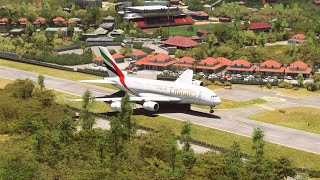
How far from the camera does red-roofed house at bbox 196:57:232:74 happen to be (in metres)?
163

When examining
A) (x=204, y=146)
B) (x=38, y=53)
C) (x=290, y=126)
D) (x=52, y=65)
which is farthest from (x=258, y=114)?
(x=38, y=53)

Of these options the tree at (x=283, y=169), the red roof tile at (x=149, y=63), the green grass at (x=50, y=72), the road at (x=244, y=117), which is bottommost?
the green grass at (x=50, y=72)

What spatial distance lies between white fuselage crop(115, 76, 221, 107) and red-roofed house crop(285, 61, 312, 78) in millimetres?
52649

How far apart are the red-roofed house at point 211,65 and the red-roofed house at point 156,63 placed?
36.3ft

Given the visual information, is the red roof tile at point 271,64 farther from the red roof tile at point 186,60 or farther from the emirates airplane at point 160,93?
the emirates airplane at point 160,93

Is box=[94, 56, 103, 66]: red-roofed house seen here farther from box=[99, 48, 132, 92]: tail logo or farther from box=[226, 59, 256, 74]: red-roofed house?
box=[99, 48, 132, 92]: tail logo

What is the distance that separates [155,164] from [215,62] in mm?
94048

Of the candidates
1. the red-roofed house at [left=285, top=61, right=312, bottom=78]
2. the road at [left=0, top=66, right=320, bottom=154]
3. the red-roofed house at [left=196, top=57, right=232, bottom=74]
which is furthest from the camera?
the red-roofed house at [left=196, top=57, right=232, bottom=74]

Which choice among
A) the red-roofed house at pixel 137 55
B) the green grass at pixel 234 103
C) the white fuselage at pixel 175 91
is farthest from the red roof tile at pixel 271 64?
the white fuselage at pixel 175 91

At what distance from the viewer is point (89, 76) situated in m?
155

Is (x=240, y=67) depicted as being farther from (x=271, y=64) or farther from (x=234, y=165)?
(x=234, y=165)

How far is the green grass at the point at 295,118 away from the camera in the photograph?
107000 mm

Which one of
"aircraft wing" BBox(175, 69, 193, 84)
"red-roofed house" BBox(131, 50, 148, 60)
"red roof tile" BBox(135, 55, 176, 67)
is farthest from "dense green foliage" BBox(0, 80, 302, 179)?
"red-roofed house" BBox(131, 50, 148, 60)

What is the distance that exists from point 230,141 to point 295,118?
75.3 ft
